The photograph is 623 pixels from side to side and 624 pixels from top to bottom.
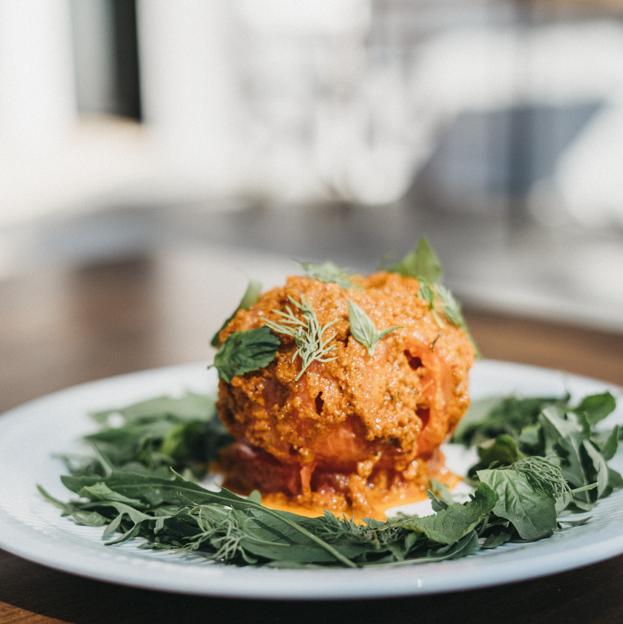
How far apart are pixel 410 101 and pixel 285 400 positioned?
25.9 ft

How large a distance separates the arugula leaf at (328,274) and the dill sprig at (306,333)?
0.08m

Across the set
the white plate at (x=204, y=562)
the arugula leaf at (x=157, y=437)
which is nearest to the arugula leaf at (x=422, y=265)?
the white plate at (x=204, y=562)

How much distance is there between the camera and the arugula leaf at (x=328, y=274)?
1232 millimetres

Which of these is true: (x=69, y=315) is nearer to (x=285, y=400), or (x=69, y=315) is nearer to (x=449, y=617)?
(x=285, y=400)

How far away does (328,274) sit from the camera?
49.1 inches

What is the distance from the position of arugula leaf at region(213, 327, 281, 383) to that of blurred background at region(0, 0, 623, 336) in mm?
3598

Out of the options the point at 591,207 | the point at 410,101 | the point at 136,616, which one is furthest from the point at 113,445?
the point at 410,101

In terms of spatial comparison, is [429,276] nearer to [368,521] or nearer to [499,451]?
[499,451]

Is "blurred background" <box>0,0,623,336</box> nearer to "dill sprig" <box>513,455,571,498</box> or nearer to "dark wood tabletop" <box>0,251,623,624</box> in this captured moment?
"dark wood tabletop" <box>0,251,623,624</box>

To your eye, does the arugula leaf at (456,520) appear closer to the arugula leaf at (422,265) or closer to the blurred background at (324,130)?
the arugula leaf at (422,265)

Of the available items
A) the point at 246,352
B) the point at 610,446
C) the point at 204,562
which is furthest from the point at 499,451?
the point at 204,562

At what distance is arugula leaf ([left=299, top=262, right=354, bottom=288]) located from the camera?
123 centimetres

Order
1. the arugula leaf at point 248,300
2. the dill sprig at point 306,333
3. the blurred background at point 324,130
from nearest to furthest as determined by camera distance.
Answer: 1. the dill sprig at point 306,333
2. the arugula leaf at point 248,300
3. the blurred background at point 324,130

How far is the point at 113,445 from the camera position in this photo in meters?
1.33
